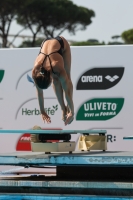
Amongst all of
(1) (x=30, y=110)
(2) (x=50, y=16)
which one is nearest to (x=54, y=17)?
(2) (x=50, y=16)

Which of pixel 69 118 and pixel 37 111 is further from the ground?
pixel 69 118

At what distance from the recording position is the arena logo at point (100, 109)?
9.89 meters

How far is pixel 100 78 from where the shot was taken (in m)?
10.1

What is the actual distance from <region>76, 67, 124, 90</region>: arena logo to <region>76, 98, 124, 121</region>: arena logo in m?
0.25

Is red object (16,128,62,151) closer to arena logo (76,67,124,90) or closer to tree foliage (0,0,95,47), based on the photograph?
arena logo (76,67,124,90)

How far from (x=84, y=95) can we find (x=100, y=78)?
1.31 feet

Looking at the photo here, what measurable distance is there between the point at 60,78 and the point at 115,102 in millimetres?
2871

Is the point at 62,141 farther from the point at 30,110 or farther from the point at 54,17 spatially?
the point at 54,17

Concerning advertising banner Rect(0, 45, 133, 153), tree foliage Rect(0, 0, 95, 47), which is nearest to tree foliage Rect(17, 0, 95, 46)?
tree foliage Rect(0, 0, 95, 47)

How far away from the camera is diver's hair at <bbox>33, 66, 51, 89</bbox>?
264 inches

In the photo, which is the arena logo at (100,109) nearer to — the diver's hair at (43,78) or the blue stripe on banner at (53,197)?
the diver's hair at (43,78)

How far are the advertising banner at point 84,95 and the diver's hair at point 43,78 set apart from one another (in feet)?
10.6

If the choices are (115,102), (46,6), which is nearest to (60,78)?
(115,102)

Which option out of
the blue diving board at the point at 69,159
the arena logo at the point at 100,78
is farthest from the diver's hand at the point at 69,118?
the arena logo at the point at 100,78
